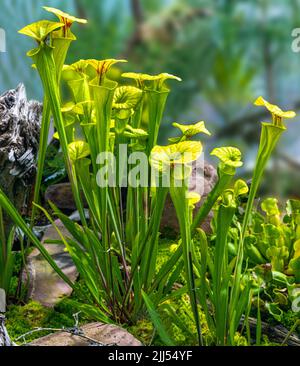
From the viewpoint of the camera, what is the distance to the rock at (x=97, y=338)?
125 centimetres

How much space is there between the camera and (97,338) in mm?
1272

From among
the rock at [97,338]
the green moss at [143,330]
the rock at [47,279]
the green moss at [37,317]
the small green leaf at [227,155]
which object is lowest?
the green moss at [143,330]

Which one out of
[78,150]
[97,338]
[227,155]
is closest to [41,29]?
[78,150]

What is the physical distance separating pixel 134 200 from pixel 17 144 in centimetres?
31

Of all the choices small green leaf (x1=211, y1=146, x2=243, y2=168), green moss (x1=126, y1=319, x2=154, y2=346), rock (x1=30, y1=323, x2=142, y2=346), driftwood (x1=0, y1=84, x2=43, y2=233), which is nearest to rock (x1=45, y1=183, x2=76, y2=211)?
driftwood (x1=0, y1=84, x2=43, y2=233)

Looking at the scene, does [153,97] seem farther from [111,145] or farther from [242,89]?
[242,89]

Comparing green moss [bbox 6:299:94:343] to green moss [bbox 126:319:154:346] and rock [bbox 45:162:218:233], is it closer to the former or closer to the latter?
green moss [bbox 126:319:154:346]

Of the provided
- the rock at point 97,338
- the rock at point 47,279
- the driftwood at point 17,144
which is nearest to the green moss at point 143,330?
the rock at point 97,338

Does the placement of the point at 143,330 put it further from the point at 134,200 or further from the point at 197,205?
the point at 197,205

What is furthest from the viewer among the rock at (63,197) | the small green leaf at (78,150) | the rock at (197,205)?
the rock at (63,197)

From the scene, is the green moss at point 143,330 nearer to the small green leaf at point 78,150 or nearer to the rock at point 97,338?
the rock at point 97,338

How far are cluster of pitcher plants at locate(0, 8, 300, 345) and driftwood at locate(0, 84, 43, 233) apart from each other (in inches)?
2.5

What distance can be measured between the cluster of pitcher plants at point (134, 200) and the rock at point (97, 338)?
0.22 ft

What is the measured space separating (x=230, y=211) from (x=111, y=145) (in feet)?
1.24
